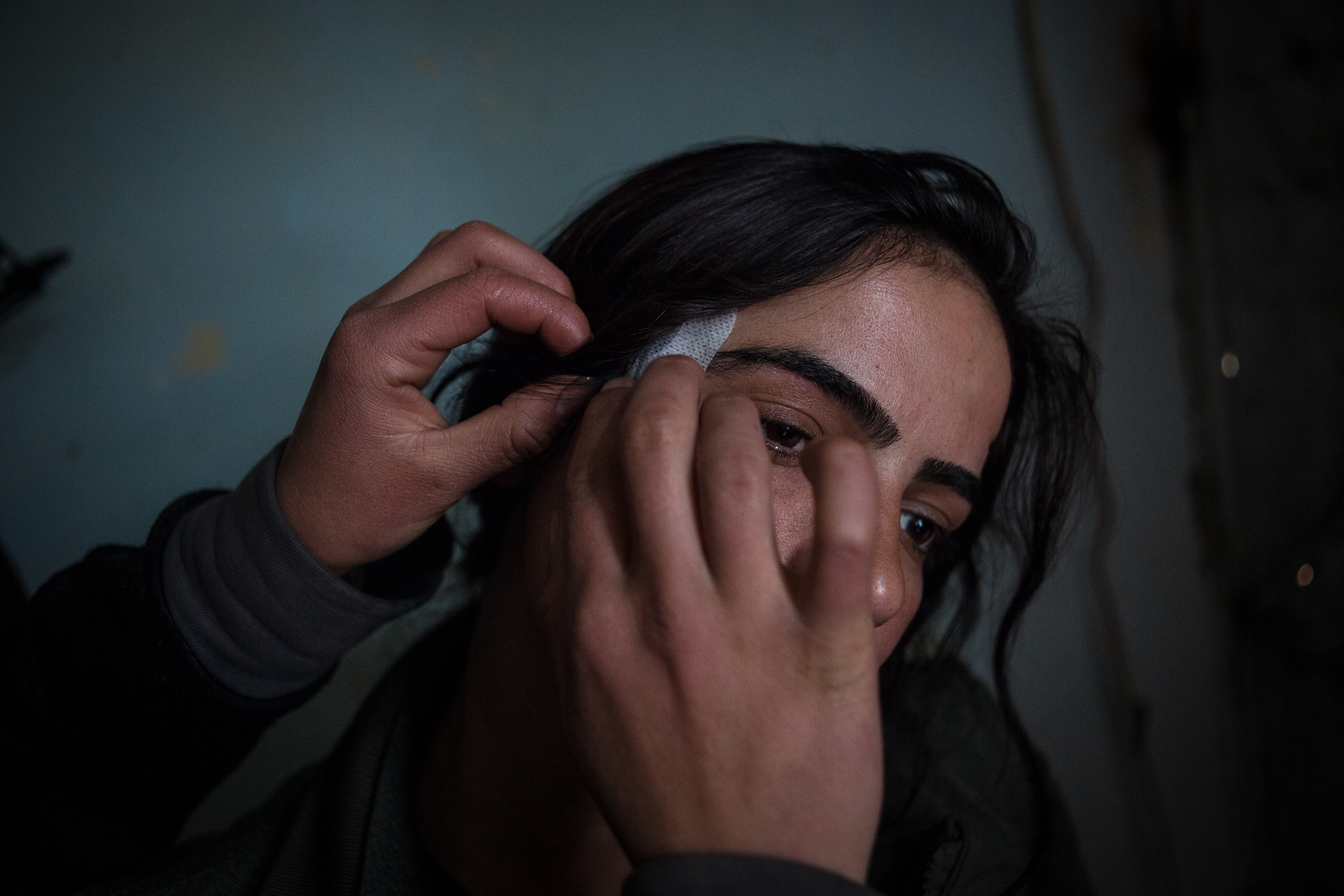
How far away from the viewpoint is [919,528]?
35.8 inches

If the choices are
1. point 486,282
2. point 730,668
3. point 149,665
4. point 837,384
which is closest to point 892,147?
point 837,384

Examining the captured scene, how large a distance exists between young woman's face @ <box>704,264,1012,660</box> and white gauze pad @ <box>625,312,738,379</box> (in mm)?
10

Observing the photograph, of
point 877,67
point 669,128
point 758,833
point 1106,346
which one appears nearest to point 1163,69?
point 1106,346

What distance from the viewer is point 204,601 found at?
2.51ft

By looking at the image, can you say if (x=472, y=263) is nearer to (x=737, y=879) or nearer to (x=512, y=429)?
(x=512, y=429)

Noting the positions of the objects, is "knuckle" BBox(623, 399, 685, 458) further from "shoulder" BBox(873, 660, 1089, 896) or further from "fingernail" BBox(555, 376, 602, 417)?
"shoulder" BBox(873, 660, 1089, 896)

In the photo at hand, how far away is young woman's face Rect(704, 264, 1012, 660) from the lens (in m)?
0.68

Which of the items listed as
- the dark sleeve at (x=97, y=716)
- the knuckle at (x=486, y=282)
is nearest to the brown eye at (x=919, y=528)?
the knuckle at (x=486, y=282)

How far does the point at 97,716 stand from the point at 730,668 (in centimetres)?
77

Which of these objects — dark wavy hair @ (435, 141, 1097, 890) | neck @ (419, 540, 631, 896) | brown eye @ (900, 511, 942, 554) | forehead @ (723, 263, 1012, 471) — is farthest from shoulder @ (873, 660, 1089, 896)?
forehead @ (723, 263, 1012, 471)

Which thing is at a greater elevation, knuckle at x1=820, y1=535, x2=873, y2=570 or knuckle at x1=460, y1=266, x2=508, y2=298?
knuckle at x1=460, y1=266, x2=508, y2=298

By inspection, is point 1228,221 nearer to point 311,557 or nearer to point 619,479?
point 619,479

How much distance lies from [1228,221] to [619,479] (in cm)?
174

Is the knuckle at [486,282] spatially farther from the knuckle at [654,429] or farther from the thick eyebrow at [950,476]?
the thick eyebrow at [950,476]
